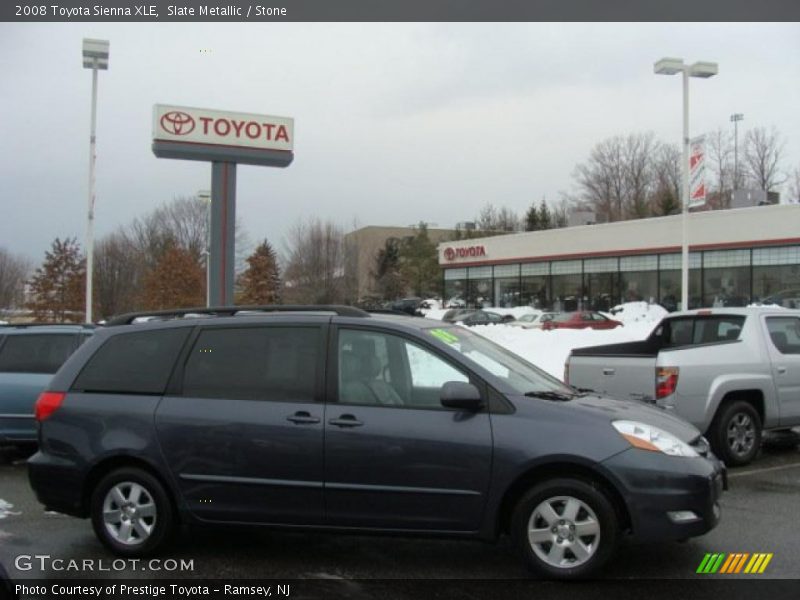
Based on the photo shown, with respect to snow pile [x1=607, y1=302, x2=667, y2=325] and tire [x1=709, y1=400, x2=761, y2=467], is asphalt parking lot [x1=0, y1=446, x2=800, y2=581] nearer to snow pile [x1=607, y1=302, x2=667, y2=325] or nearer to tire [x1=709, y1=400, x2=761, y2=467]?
tire [x1=709, y1=400, x2=761, y2=467]

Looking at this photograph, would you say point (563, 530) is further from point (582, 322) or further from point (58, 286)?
point (58, 286)

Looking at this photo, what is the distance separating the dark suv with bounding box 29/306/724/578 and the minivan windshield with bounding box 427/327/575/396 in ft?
0.07

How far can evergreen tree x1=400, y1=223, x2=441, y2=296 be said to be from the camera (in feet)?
248

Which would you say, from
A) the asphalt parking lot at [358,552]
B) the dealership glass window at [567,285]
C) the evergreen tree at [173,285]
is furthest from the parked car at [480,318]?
the asphalt parking lot at [358,552]

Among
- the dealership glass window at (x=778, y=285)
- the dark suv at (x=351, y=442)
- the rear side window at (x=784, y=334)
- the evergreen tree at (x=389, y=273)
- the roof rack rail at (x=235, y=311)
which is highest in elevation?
the evergreen tree at (x=389, y=273)

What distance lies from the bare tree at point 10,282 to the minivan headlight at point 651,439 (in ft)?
171

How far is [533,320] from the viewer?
39.2 m

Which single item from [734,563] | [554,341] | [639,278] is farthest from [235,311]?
[639,278]

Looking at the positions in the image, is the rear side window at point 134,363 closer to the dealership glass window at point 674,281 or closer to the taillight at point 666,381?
the taillight at point 666,381

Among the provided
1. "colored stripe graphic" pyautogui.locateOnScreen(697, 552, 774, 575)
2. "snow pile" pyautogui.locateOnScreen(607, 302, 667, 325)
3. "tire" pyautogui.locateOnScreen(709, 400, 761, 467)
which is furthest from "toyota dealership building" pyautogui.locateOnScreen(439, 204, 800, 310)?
"colored stripe graphic" pyautogui.locateOnScreen(697, 552, 774, 575)

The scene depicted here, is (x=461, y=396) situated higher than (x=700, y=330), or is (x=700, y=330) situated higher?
(x=700, y=330)

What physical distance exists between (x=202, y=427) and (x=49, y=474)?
1294 millimetres

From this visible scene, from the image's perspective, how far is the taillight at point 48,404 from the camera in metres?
5.48

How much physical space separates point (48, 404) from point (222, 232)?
18.8m
